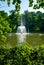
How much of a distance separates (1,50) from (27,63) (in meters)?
1.75

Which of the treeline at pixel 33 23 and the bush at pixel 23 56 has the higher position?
the bush at pixel 23 56

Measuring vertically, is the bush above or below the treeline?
above

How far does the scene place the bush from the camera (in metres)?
10.2

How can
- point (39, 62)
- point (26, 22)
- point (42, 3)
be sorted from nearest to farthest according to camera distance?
point (42, 3), point (39, 62), point (26, 22)

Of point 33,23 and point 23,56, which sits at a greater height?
point 23,56

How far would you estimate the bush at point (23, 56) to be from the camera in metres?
10.2

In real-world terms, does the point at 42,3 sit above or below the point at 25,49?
above

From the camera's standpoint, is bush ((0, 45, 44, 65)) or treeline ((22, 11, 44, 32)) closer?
bush ((0, 45, 44, 65))

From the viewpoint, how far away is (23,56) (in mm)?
10211

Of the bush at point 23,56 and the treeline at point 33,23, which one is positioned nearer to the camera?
the bush at point 23,56

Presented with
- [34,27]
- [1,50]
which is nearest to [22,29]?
[34,27]

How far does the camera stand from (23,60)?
10234mm

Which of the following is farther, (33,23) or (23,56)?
(33,23)

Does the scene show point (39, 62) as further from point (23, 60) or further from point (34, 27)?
point (34, 27)
